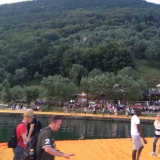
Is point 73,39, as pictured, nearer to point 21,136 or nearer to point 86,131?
point 86,131

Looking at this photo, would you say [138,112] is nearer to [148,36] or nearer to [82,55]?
[82,55]

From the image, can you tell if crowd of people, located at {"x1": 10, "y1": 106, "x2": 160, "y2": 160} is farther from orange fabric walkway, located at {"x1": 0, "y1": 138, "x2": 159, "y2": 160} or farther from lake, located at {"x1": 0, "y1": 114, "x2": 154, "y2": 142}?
lake, located at {"x1": 0, "y1": 114, "x2": 154, "y2": 142}

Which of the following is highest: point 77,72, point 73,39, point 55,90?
point 73,39

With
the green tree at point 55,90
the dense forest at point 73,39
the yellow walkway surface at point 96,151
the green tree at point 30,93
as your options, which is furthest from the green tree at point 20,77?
the yellow walkway surface at point 96,151

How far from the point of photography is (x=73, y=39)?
13025cm

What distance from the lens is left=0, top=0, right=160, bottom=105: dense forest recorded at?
3583 inches

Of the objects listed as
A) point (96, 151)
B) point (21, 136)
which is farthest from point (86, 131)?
point (21, 136)

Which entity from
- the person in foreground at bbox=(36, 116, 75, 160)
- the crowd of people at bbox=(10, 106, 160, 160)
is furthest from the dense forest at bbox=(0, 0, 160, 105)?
the person in foreground at bbox=(36, 116, 75, 160)

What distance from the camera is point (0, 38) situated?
13862cm

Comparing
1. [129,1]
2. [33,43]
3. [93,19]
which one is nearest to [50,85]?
[33,43]

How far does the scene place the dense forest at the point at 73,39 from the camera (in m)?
91.0

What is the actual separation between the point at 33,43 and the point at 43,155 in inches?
4541

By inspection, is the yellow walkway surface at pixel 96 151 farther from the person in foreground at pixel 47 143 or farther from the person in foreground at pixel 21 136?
the person in foreground at pixel 47 143

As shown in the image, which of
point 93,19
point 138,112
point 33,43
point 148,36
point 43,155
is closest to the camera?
point 43,155
